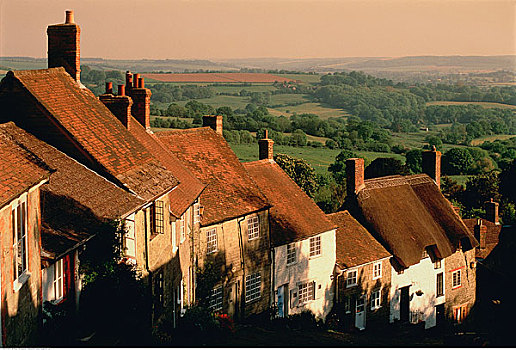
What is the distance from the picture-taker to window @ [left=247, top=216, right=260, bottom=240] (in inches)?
1110

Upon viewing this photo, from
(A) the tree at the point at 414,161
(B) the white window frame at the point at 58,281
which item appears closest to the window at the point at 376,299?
(B) the white window frame at the point at 58,281

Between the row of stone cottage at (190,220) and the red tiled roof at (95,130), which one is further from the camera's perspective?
the red tiled roof at (95,130)

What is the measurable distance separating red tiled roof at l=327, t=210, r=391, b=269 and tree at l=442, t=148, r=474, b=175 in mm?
77395

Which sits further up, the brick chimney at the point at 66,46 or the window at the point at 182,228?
the brick chimney at the point at 66,46

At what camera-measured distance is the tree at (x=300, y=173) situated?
268ft

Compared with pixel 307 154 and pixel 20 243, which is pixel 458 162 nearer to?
pixel 307 154

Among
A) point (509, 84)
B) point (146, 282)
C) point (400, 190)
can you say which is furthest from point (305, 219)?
point (509, 84)

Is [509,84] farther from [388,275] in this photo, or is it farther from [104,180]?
[104,180]

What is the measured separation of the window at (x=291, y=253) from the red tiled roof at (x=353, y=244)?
3472 millimetres

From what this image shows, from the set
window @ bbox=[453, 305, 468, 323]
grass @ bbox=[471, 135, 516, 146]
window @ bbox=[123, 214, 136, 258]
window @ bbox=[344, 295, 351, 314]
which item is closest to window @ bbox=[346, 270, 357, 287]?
window @ bbox=[344, 295, 351, 314]

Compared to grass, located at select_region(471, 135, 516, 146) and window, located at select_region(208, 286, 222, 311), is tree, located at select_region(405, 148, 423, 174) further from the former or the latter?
window, located at select_region(208, 286, 222, 311)

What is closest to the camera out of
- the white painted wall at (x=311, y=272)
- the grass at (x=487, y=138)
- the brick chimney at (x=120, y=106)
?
the brick chimney at (x=120, y=106)

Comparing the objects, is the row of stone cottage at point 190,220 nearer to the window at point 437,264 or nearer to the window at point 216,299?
the window at point 216,299

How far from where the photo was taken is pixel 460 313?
41.2m
